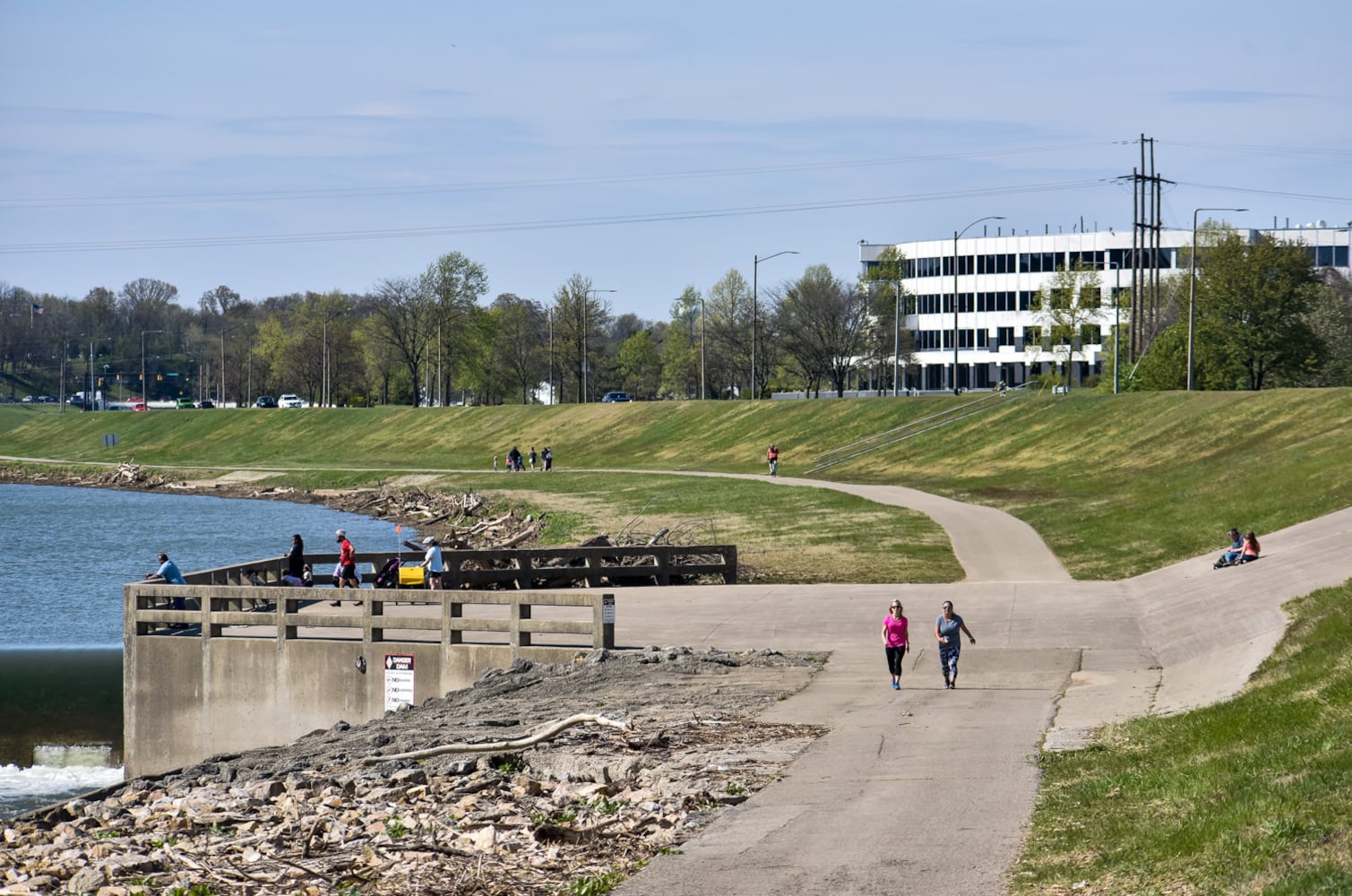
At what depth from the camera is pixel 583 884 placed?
11188 millimetres

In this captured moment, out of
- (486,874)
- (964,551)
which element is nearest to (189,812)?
(486,874)

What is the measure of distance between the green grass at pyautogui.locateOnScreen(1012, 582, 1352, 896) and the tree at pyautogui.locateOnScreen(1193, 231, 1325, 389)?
67.1m

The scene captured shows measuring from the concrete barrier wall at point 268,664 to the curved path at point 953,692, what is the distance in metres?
2.44

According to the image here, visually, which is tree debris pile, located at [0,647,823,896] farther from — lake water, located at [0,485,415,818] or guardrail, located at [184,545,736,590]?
guardrail, located at [184,545,736,590]

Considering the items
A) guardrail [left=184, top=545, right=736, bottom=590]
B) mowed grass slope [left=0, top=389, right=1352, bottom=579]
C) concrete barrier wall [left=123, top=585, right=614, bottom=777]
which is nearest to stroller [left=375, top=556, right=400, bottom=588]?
guardrail [left=184, top=545, right=736, bottom=590]

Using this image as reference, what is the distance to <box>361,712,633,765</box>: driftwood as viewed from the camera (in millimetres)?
16375

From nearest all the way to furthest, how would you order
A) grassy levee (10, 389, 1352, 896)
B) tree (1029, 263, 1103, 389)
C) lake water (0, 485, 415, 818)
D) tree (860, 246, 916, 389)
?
grassy levee (10, 389, 1352, 896), lake water (0, 485, 415, 818), tree (1029, 263, 1103, 389), tree (860, 246, 916, 389)

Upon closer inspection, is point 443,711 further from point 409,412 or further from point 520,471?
point 409,412

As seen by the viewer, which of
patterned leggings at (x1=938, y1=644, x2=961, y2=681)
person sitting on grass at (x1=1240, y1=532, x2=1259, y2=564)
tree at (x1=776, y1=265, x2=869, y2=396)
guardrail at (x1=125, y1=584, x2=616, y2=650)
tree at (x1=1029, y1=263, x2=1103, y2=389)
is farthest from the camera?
tree at (x1=776, y1=265, x2=869, y2=396)

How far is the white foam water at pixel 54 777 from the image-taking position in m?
23.8

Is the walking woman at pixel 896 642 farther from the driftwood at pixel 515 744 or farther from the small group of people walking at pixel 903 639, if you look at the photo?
the driftwood at pixel 515 744

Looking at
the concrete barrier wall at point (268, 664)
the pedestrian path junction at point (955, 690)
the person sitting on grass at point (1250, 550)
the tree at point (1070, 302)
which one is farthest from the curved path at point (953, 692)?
the tree at point (1070, 302)

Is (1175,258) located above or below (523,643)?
above

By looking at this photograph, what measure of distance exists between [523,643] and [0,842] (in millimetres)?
8818
